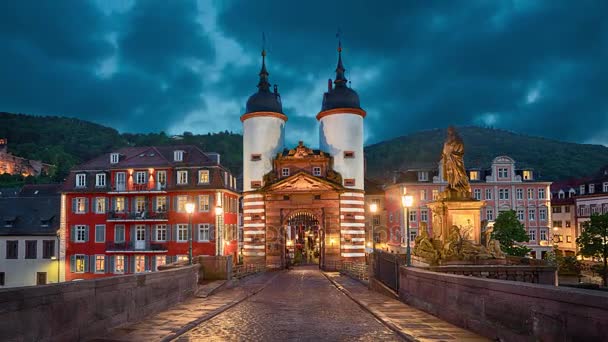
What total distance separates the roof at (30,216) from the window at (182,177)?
14.3 metres

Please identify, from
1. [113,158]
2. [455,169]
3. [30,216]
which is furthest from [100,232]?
[455,169]

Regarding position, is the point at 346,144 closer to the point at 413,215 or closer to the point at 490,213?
the point at 413,215

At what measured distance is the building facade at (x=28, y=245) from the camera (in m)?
50.8

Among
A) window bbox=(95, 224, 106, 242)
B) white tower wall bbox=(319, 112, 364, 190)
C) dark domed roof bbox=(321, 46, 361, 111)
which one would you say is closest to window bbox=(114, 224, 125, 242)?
window bbox=(95, 224, 106, 242)

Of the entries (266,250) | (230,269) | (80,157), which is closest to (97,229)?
(266,250)

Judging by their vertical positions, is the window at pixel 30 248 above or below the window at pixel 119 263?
above

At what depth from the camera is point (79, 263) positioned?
1966 inches

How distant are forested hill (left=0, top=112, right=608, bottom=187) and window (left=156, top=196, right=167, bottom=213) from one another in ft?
201

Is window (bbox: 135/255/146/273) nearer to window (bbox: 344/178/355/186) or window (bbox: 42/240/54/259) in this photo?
window (bbox: 42/240/54/259)

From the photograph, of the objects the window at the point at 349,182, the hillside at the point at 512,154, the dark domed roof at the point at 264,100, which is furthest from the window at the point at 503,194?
the hillside at the point at 512,154

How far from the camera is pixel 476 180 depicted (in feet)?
209

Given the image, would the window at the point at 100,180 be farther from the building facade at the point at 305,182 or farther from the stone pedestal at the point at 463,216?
the stone pedestal at the point at 463,216

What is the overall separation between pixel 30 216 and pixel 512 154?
147 m

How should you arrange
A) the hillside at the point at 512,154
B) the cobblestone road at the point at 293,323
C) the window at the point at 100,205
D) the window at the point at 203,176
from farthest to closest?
1. the hillside at the point at 512,154
2. the window at the point at 100,205
3. the window at the point at 203,176
4. the cobblestone road at the point at 293,323
